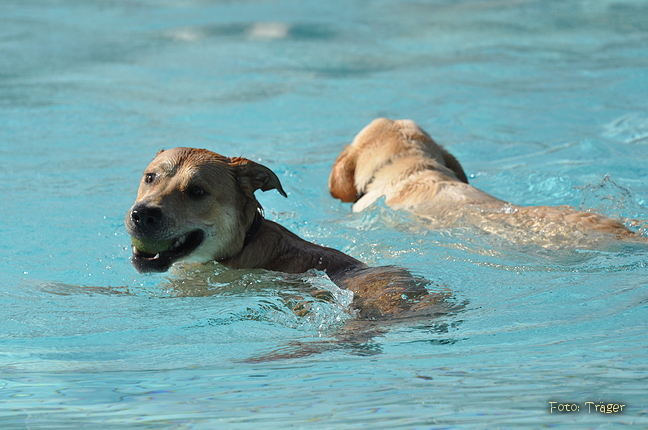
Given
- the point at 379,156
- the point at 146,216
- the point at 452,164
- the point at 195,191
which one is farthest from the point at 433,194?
the point at 146,216

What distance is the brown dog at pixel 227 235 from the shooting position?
5195 mm

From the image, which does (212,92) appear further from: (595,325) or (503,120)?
(595,325)

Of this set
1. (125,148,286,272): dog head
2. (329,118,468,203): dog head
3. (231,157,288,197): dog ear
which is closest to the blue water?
(125,148,286,272): dog head

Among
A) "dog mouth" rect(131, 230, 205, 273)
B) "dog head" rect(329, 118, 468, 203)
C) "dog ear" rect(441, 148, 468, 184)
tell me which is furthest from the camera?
"dog ear" rect(441, 148, 468, 184)

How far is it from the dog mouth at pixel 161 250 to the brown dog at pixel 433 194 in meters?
2.68

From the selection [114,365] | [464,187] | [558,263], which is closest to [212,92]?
[464,187]

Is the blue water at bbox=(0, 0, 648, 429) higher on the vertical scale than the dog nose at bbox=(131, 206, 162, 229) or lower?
lower

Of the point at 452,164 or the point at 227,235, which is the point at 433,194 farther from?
the point at 227,235

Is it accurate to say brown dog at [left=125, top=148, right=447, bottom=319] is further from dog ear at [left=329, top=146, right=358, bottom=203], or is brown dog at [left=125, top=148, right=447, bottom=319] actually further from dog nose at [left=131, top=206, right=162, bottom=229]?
dog ear at [left=329, top=146, right=358, bottom=203]

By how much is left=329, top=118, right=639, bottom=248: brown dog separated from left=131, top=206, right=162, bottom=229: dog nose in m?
3.04

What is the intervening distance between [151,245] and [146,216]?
0.27 m

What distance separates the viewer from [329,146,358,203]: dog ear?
880cm

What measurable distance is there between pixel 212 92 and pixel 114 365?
10.3 m

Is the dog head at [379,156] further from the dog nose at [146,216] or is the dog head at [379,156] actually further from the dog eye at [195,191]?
the dog nose at [146,216]
